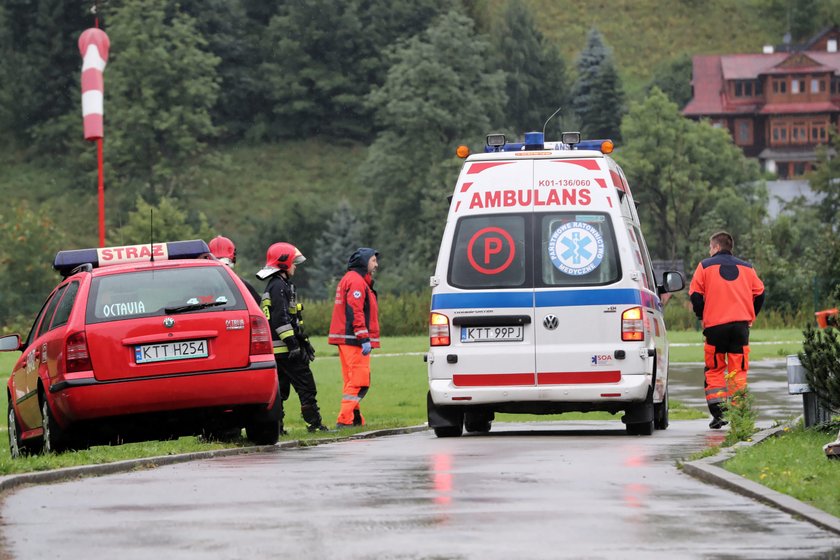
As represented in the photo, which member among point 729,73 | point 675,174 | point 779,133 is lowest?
point 675,174

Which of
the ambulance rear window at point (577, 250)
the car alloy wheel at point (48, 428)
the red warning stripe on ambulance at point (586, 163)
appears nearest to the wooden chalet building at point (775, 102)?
the red warning stripe on ambulance at point (586, 163)

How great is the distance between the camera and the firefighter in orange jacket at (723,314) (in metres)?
17.7

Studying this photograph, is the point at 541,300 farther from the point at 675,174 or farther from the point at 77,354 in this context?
the point at 675,174

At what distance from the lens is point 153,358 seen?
46.3ft

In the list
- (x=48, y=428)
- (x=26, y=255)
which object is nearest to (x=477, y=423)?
(x=48, y=428)

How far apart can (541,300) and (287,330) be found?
243 cm

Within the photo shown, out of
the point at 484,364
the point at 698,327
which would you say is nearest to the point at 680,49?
the point at 698,327

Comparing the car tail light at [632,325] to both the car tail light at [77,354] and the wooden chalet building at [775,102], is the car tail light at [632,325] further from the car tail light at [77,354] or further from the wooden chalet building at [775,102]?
the wooden chalet building at [775,102]

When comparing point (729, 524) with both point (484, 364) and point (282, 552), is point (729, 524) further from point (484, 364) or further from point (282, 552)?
point (484, 364)

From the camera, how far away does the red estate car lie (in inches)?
552

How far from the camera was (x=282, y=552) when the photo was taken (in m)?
8.38

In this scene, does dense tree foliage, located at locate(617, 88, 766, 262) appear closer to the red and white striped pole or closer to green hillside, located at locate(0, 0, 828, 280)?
green hillside, located at locate(0, 0, 828, 280)

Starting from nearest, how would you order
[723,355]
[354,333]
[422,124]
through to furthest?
[723,355], [354,333], [422,124]

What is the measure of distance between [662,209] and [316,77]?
38.3 metres
